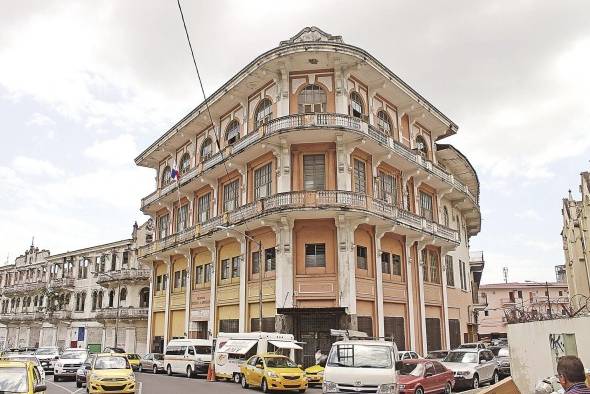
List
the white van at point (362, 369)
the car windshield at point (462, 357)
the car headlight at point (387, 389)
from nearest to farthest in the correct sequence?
the car headlight at point (387, 389) → the white van at point (362, 369) → the car windshield at point (462, 357)

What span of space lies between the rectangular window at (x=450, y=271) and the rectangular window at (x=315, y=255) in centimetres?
1326

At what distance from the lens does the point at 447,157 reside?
1591 inches

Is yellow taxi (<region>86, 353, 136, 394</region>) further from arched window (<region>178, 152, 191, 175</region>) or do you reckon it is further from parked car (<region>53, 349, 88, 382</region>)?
arched window (<region>178, 152, 191, 175</region>)

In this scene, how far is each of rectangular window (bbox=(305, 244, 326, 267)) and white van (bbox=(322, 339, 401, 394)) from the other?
1206cm

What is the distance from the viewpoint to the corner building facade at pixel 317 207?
2714cm

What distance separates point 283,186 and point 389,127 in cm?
907

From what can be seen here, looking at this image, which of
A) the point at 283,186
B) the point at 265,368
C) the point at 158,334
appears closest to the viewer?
the point at 265,368

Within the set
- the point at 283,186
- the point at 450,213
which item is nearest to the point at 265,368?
the point at 283,186

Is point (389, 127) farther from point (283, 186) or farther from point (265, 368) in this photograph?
point (265, 368)

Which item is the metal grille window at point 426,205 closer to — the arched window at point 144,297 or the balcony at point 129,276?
the balcony at point 129,276

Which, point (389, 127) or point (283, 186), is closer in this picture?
point (283, 186)

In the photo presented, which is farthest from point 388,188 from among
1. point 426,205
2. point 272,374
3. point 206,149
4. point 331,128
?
point 272,374

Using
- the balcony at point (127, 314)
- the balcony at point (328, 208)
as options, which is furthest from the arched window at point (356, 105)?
the balcony at point (127, 314)

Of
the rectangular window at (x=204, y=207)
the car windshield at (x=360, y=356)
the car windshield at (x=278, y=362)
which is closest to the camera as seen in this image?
the car windshield at (x=360, y=356)
